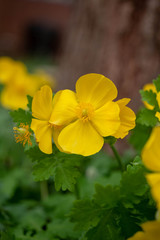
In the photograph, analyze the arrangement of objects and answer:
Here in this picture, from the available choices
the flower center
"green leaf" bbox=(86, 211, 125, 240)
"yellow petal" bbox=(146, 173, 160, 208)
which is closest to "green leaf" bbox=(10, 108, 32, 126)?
the flower center

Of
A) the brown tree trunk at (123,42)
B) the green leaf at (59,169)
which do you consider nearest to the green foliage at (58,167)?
the green leaf at (59,169)

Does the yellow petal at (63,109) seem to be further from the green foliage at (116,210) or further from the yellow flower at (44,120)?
the green foliage at (116,210)

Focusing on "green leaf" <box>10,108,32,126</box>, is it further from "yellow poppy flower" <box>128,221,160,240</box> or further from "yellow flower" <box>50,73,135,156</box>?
"yellow poppy flower" <box>128,221,160,240</box>

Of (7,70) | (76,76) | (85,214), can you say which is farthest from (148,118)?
(76,76)

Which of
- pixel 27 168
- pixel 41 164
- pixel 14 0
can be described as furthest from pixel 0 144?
pixel 14 0

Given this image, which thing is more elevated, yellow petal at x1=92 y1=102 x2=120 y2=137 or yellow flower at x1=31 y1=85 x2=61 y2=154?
yellow petal at x1=92 y1=102 x2=120 y2=137

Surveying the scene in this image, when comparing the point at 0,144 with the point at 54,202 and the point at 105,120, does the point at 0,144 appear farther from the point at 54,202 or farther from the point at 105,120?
the point at 105,120
